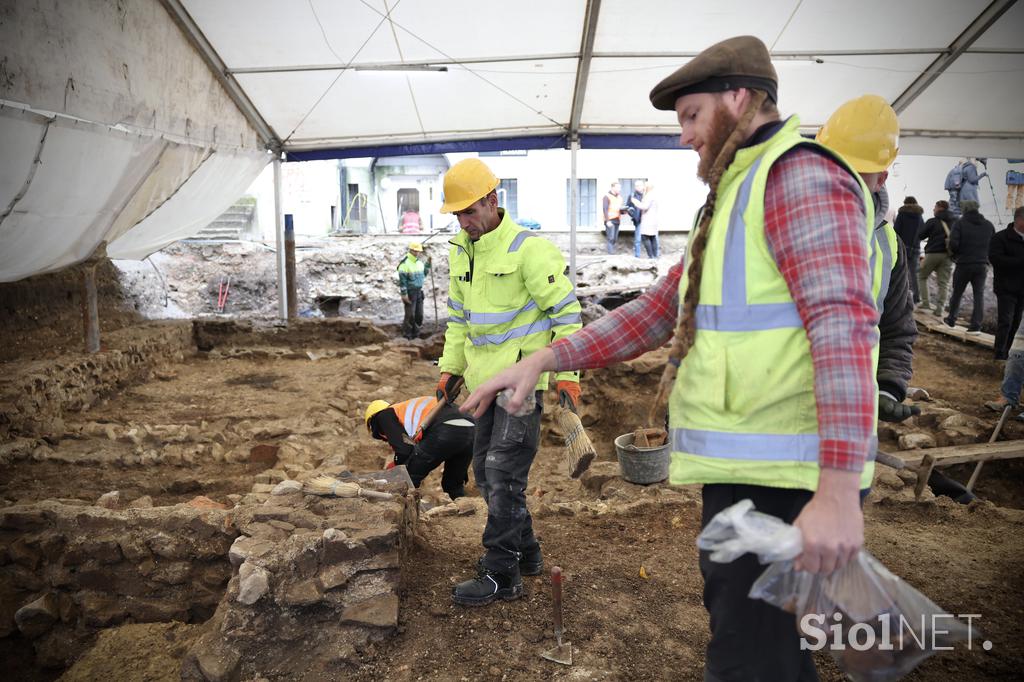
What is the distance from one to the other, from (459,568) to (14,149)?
419 cm

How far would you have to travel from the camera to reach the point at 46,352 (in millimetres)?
7527

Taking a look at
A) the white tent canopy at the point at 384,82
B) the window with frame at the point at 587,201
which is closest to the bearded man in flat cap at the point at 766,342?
the white tent canopy at the point at 384,82

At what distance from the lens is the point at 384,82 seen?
837cm

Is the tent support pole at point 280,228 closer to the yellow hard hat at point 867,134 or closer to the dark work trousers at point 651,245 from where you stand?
the yellow hard hat at point 867,134

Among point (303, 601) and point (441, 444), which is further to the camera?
point (441, 444)

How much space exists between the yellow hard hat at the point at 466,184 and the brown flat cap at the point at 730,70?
1.60 meters

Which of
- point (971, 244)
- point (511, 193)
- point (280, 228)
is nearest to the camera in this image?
point (971, 244)

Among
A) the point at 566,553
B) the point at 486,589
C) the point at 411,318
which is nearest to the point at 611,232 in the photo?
the point at 411,318

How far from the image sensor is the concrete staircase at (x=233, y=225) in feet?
55.6

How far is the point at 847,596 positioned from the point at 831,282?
0.59m

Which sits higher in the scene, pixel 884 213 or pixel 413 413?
pixel 884 213

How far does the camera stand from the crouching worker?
4188mm

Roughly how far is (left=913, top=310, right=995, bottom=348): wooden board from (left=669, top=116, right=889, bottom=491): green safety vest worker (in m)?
8.36

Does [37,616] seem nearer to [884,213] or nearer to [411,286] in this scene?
[884,213]
